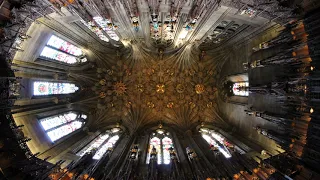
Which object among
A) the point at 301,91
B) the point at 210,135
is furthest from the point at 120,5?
the point at 210,135

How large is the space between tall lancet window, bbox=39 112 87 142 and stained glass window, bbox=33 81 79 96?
157cm

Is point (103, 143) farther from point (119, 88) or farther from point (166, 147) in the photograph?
point (119, 88)

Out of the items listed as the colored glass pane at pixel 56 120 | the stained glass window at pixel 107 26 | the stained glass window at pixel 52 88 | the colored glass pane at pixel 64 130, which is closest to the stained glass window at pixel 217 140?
the colored glass pane at pixel 64 130

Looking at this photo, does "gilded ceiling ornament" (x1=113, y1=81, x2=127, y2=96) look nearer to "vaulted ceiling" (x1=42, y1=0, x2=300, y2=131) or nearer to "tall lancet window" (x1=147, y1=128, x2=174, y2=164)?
"vaulted ceiling" (x1=42, y1=0, x2=300, y2=131)

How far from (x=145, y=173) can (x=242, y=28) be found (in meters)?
9.93

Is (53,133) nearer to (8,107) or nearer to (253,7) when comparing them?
(8,107)

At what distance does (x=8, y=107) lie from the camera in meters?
10.4

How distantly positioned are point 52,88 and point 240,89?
1252 cm

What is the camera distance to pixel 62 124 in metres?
15.7

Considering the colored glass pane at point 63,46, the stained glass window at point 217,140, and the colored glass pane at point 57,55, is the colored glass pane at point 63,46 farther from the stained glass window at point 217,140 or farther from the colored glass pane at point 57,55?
A: the stained glass window at point 217,140

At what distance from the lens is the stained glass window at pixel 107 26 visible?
44.1 feet

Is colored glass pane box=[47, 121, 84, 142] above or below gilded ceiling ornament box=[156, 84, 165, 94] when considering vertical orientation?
below

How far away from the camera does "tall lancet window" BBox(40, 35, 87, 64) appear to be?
14000 mm

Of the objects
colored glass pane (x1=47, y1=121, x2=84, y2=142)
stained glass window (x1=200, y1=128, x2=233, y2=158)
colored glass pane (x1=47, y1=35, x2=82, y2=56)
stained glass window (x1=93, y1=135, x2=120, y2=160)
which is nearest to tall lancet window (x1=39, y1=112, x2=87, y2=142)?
colored glass pane (x1=47, y1=121, x2=84, y2=142)
